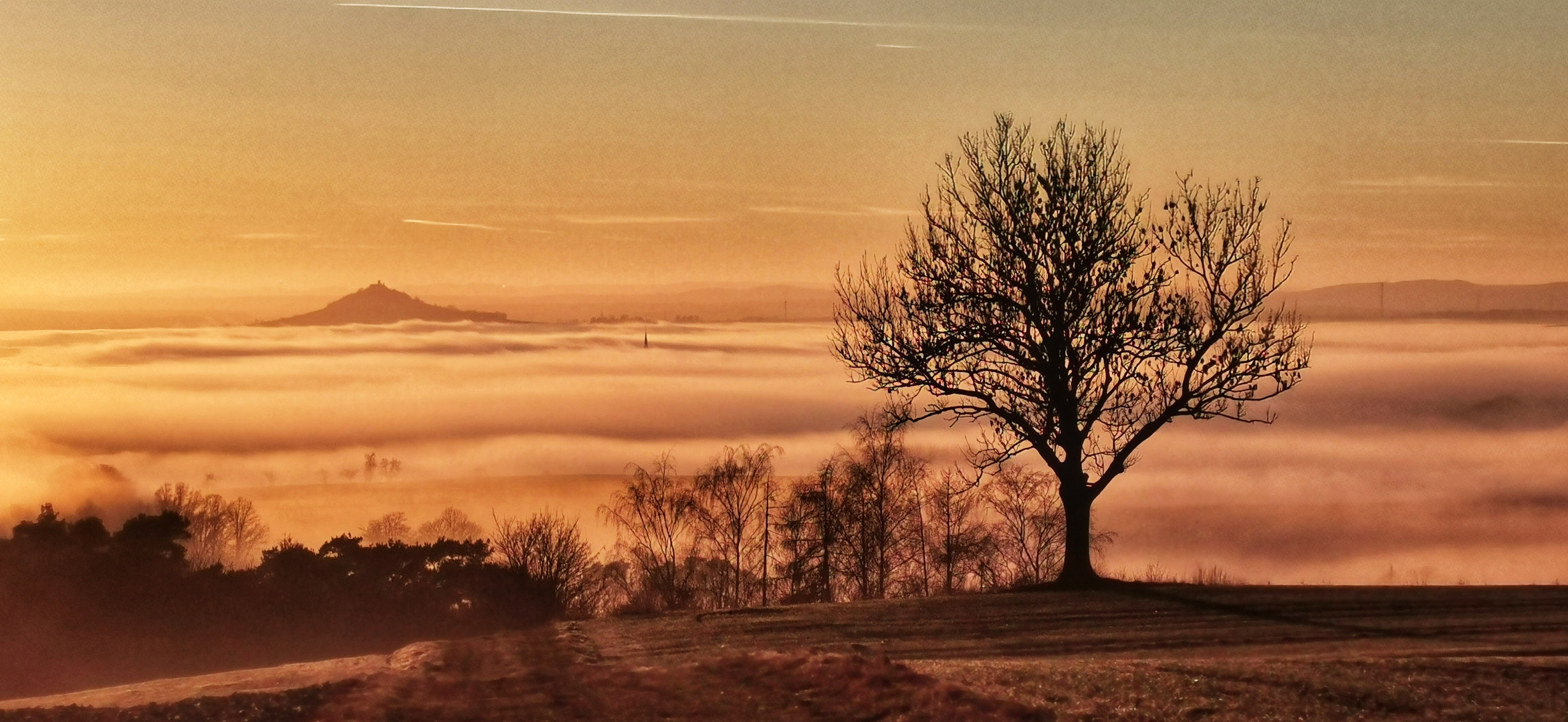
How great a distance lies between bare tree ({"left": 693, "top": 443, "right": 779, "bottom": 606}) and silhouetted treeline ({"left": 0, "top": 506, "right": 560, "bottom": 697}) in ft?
144

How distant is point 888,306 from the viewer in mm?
29625

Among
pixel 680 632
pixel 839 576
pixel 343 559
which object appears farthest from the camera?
pixel 839 576

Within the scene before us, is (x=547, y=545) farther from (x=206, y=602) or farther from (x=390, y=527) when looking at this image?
(x=390, y=527)

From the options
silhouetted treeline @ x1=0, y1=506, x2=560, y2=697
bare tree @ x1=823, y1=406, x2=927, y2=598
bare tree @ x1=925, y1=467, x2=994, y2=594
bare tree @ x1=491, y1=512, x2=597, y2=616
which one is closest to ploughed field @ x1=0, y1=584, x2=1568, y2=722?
silhouetted treeline @ x1=0, y1=506, x2=560, y2=697

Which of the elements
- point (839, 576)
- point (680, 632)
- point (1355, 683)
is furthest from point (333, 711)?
point (839, 576)

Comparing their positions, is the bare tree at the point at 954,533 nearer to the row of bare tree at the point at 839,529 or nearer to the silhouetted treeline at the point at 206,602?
the row of bare tree at the point at 839,529

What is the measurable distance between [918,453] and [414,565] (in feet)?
163

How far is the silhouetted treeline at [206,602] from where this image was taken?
24828 millimetres

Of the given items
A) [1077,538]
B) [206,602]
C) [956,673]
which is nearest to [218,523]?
[206,602]

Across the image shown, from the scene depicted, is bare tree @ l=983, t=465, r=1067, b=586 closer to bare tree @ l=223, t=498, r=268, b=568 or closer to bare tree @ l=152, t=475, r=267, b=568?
bare tree @ l=152, t=475, r=267, b=568

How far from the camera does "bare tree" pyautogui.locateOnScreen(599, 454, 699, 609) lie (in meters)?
73.0

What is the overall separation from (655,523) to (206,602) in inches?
1868

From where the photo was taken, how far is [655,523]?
73875 mm

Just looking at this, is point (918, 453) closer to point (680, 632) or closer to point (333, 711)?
point (680, 632)
